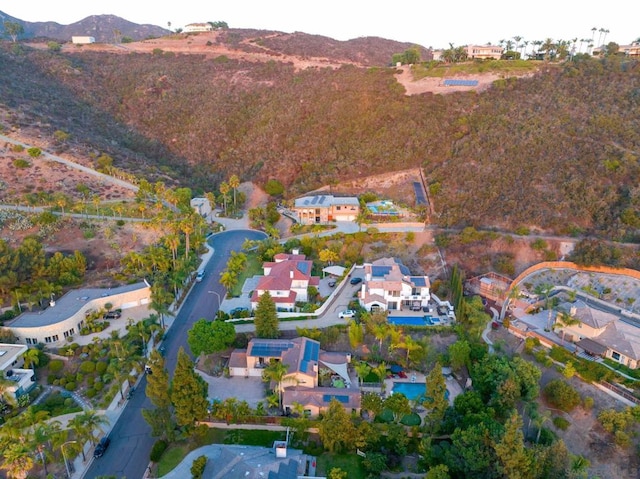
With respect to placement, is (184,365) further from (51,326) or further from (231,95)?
(231,95)

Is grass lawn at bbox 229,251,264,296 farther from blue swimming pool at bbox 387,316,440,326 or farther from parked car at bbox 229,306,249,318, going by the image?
blue swimming pool at bbox 387,316,440,326

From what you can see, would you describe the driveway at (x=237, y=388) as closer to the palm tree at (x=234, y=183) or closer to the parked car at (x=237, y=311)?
the parked car at (x=237, y=311)

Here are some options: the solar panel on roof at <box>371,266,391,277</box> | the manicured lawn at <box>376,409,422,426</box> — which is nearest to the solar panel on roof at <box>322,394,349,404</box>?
the manicured lawn at <box>376,409,422,426</box>

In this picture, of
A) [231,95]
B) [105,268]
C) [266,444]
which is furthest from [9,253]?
[231,95]

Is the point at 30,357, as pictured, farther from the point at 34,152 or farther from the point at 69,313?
the point at 34,152

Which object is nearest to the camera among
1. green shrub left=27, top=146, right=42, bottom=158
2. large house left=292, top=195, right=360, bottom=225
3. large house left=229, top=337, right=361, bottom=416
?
large house left=229, top=337, right=361, bottom=416

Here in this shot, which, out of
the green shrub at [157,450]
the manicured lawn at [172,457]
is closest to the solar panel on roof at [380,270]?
the manicured lawn at [172,457]
